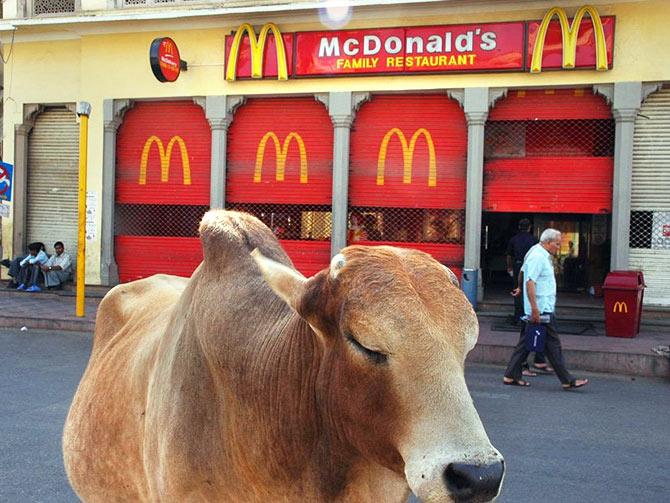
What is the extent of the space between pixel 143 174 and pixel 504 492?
524 inches

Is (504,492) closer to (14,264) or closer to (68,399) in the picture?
(68,399)

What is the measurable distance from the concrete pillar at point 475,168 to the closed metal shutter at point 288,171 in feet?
9.80

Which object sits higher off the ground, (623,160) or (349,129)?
(349,129)

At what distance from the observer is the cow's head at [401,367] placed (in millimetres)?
1349

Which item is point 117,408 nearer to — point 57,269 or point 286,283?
point 286,283

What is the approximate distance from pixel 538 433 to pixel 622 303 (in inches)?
235

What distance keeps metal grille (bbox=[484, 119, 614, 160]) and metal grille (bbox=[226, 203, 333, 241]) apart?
12.1 ft

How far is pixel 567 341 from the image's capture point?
10883mm

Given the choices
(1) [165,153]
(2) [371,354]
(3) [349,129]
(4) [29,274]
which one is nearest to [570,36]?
(3) [349,129]

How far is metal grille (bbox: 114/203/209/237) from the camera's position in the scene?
52.6 ft

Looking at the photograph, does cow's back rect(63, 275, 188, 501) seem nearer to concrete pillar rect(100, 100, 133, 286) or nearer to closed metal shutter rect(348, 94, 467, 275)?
closed metal shutter rect(348, 94, 467, 275)

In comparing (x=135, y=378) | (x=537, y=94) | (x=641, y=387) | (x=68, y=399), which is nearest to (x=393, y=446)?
(x=135, y=378)

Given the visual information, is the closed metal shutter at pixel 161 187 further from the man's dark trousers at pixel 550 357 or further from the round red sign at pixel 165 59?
the man's dark trousers at pixel 550 357

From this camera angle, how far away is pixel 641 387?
28.3ft
